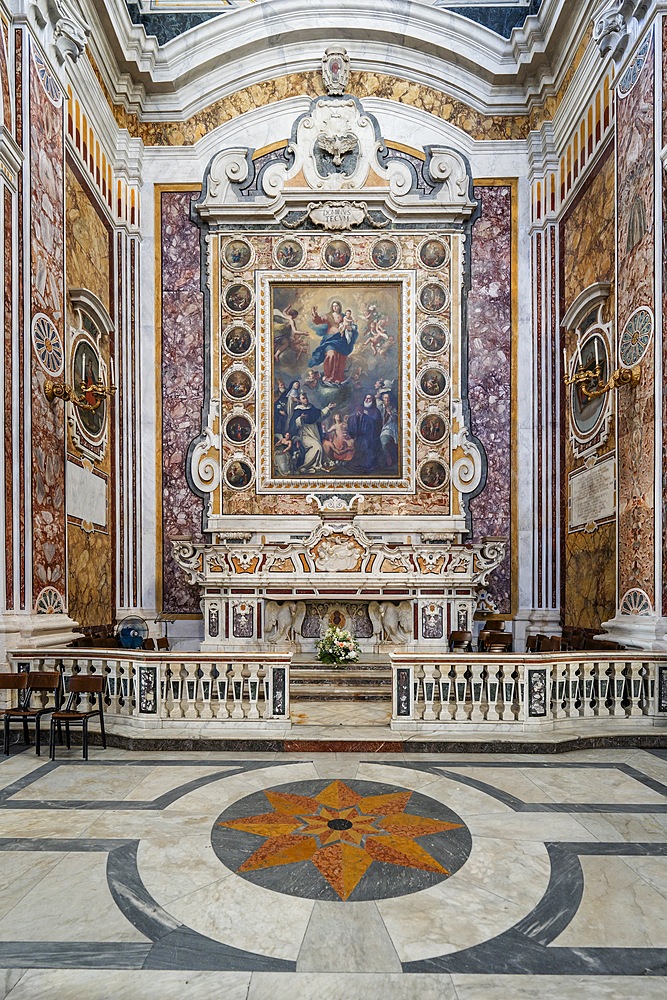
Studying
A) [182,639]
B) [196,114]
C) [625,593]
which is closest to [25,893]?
[625,593]

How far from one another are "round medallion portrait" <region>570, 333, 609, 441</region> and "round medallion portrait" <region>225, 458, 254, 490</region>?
243 inches

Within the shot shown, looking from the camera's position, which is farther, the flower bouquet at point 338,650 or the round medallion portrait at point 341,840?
the flower bouquet at point 338,650

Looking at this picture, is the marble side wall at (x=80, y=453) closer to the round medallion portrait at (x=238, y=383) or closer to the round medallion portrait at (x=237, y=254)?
the round medallion portrait at (x=237, y=254)

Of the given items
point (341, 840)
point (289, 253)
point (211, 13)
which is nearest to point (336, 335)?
point (289, 253)

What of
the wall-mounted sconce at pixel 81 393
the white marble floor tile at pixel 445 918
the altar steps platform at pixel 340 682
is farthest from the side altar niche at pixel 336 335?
the white marble floor tile at pixel 445 918

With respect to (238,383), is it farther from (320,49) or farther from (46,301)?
(320,49)

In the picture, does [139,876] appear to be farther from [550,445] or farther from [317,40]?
[317,40]

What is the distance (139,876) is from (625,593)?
7.03 meters

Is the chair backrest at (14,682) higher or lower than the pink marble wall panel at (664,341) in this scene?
lower

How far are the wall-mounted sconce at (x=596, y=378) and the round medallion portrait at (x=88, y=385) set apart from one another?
7616 mm

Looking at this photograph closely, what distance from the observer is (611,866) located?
168 inches

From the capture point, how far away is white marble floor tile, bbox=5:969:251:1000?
302 cm

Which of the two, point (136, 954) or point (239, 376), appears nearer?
point (136, 954)

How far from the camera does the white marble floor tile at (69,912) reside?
348 cm
